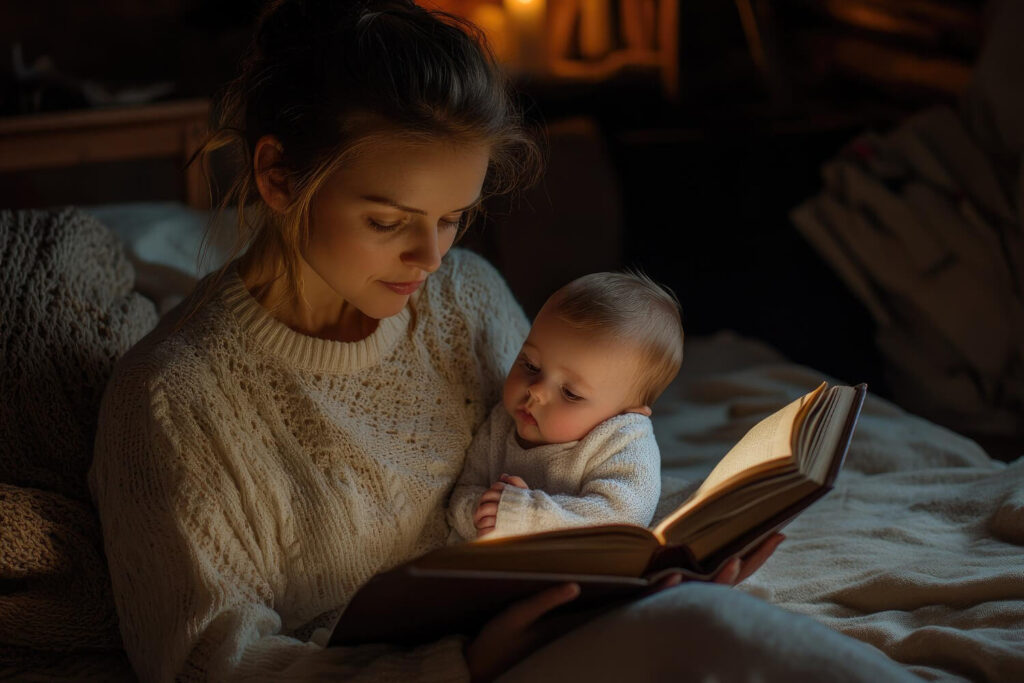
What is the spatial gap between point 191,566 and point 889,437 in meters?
1.29

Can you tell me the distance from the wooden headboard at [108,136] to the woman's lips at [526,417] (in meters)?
1.36

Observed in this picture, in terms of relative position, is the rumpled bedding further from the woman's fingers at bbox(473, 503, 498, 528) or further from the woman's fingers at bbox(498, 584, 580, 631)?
the woman's fingers at bbox(498, 584, 580, 631)

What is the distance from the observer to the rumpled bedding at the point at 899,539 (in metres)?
1.22

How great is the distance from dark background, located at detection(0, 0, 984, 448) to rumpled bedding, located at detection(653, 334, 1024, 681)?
45cm

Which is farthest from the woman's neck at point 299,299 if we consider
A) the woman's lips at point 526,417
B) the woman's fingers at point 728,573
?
the woman's fingers at point 728,573

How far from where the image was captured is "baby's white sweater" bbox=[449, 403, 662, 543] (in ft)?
3.97

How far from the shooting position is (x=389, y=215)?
1164 mm

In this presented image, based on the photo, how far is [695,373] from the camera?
2.33 m

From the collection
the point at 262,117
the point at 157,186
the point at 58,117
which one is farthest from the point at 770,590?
the point at 157,186

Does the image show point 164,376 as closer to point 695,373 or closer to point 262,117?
point 262,117

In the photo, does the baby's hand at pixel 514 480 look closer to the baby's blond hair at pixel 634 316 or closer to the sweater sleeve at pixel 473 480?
the sweater sleeve at pixel 473 480

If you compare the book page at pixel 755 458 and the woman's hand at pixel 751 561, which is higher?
the book page at pixel 755 458

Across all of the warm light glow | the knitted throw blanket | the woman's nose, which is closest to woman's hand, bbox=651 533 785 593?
the woman's nose

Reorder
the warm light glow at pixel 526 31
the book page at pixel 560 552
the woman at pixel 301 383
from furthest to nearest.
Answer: the warm light glow at pixel 526 31 < the woman at pixel 301 383 < the book page at pixel 560 552
